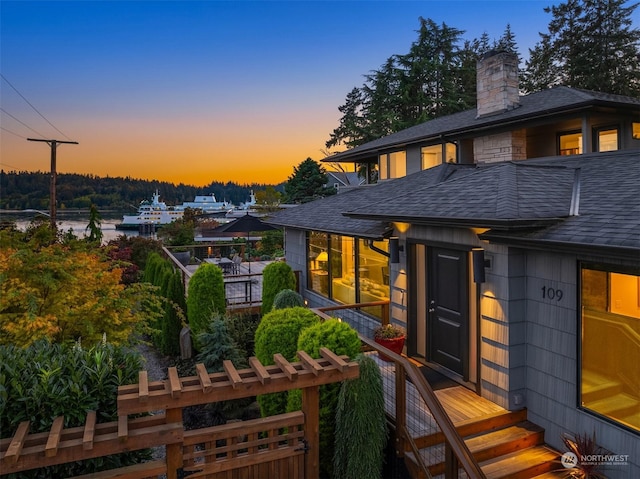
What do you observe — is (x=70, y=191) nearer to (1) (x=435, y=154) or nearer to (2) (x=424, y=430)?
(1) (x=435, y=154)

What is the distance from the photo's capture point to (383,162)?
15344 millimetres

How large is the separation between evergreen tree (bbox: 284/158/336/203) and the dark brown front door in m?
28.2

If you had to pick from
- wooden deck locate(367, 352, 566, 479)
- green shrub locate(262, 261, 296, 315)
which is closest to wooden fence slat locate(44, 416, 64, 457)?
wooden deck locate(367, 352, 566, 479)

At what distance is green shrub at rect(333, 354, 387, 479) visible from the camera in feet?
14.4

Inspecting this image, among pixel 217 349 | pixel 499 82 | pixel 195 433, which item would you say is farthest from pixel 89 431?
pixel 499 82

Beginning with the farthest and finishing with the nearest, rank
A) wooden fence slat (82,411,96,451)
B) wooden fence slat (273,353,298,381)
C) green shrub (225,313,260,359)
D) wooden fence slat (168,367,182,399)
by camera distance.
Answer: green shrub (225,313,260,359) → wooden fence slat (273,353,298,381) → wooden fence slat (168,367,182,399) → wooden fence slat (82,411,96,451)

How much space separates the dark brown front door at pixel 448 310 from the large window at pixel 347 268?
1.43 meters

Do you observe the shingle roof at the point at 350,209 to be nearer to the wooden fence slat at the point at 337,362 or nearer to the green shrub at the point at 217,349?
the green shrub at the point at 217,349

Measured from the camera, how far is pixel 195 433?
3502 millimetres

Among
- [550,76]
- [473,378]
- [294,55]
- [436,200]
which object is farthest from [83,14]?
[550,76]

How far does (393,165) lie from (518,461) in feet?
37.3

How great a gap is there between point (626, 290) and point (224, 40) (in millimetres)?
14658

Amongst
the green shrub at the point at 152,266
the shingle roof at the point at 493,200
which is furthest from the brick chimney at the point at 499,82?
the green shrub at the point at 152,266

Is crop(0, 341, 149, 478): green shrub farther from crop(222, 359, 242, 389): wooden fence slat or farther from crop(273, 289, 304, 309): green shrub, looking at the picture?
crop(273, 289, 304, 309): green shrub
